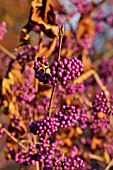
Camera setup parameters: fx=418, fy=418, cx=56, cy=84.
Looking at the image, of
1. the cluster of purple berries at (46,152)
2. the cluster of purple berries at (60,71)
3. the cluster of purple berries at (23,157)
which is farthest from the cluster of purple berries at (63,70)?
the cluster of purple berries at (23,157)

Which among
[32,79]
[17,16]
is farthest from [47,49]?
[17,16]

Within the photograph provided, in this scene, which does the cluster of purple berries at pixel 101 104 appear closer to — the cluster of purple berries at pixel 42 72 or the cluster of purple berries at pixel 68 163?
the cluster of purple berries at pixel 68 163

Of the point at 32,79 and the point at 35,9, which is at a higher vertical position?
the point at 35,9

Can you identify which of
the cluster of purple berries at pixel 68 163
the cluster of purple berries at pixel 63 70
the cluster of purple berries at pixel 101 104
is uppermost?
the cluster of purple berries at pixel 63 70

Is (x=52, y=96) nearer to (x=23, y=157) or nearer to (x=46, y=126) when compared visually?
(x=46, y=126)

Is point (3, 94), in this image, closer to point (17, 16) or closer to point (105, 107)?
point (105, 107)

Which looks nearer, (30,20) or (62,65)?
(62,65)

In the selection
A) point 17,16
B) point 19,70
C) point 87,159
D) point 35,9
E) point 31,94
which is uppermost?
point 17,16

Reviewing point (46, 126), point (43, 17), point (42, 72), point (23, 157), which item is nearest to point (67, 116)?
point (46, 126)
